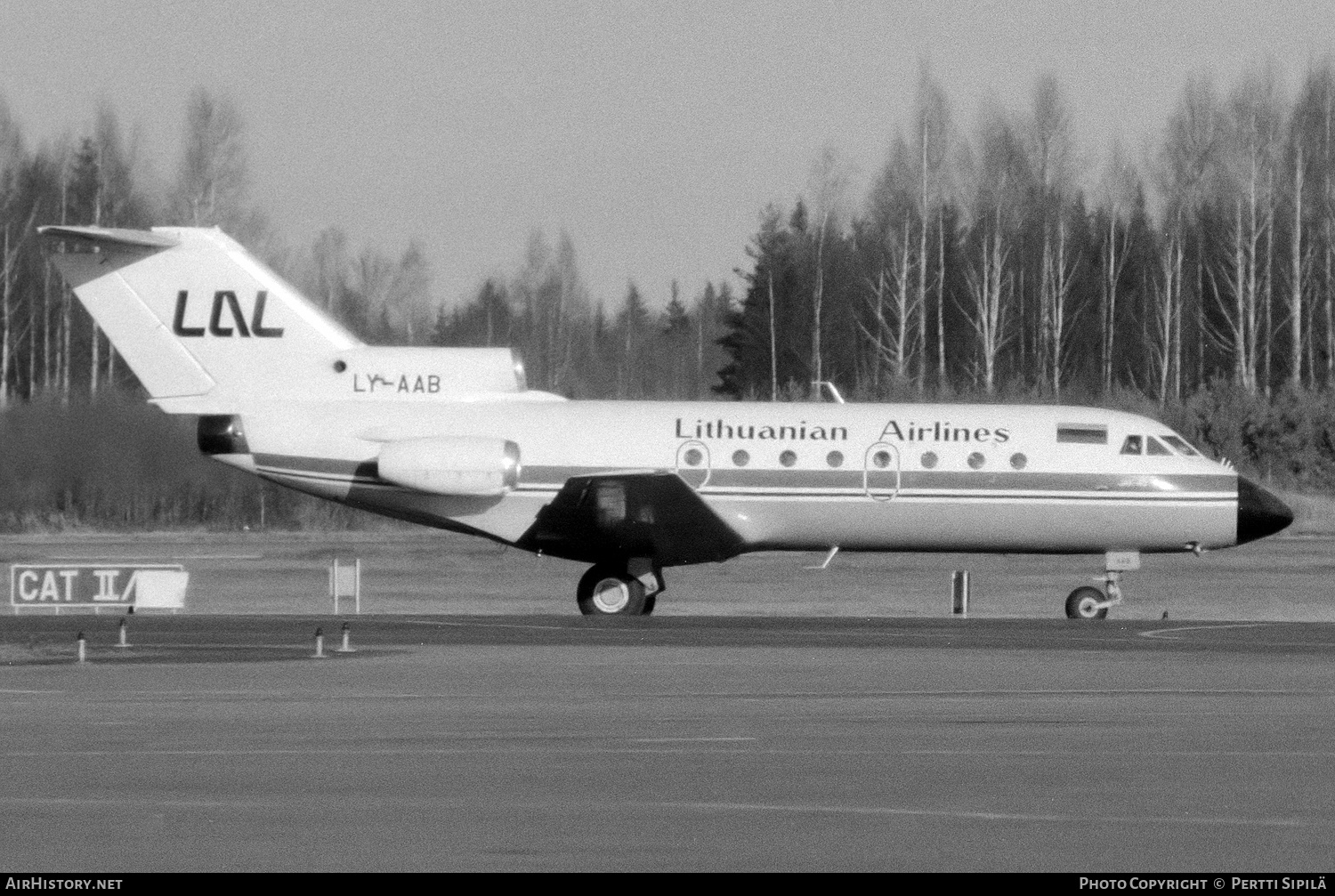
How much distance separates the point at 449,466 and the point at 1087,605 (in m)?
8.54

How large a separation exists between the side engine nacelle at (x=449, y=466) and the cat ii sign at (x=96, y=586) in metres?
3.26

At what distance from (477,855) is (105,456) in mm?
25872

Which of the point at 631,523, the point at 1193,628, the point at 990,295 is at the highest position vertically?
the point at 990,295

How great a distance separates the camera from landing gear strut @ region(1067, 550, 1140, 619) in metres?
27.4

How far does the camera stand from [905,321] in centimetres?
6400

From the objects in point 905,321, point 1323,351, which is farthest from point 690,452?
point 1323,351

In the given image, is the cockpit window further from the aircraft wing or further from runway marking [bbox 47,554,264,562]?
runway marking [bbox 47,554,264,562]

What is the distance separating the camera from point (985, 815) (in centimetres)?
1047

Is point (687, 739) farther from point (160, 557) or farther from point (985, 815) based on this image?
point (160, 557)

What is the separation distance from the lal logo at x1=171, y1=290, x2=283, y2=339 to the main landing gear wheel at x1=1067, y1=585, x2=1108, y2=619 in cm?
1117

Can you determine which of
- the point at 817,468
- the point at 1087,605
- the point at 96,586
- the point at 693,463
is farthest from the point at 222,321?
the point at 1087,605

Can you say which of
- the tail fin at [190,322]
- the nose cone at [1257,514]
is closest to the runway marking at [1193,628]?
the nose cone at [1257,514]

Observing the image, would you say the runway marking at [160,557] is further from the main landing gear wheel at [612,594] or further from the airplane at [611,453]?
the main landing gear wheel at [612,594]

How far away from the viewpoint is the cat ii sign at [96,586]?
27219 millimetres
